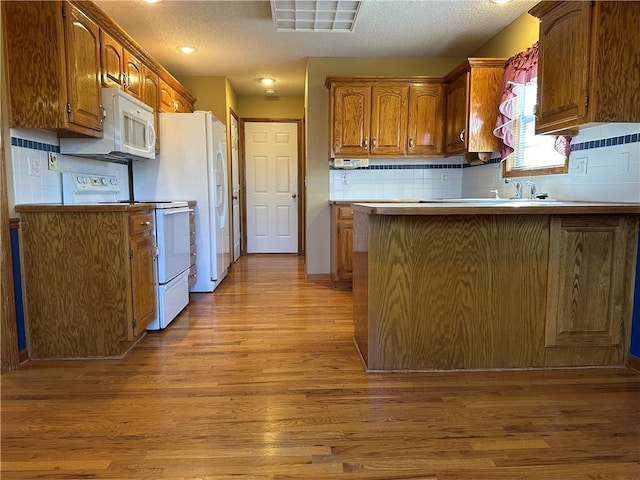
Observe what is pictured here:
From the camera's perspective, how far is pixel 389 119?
4.26 metres

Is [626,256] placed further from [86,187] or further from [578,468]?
[86,187]

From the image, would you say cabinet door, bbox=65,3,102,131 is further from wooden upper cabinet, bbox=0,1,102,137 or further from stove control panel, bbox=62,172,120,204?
stove control panel, bbox=62,172,120,204

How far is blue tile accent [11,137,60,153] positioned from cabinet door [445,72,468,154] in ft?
10.2

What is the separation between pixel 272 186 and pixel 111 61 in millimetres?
3759

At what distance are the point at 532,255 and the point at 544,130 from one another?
79 centimetres

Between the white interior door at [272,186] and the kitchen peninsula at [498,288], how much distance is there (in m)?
4.50

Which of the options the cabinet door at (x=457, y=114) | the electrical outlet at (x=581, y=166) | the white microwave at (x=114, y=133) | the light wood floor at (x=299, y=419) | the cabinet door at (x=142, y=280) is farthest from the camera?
the cabinet door at (x=457, y=114)

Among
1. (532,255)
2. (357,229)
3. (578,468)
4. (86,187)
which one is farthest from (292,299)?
(578,468)

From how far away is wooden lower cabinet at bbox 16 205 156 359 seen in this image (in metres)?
2.35

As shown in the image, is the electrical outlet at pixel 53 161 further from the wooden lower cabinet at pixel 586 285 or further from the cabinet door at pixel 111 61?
the wooden lower cabinet at pixel 586 285

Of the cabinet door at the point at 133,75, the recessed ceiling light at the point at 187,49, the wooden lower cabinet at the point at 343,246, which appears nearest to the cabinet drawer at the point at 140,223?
the cabinet door at the point at 133,75

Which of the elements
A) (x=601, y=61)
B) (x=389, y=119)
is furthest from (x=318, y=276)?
(x=601, y=61)

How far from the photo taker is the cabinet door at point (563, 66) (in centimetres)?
209

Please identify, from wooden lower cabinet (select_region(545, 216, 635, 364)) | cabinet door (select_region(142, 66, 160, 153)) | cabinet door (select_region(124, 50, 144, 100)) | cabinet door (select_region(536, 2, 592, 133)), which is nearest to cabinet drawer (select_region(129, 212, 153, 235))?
cabinet door (select_region(124, 50, 144, 100))
